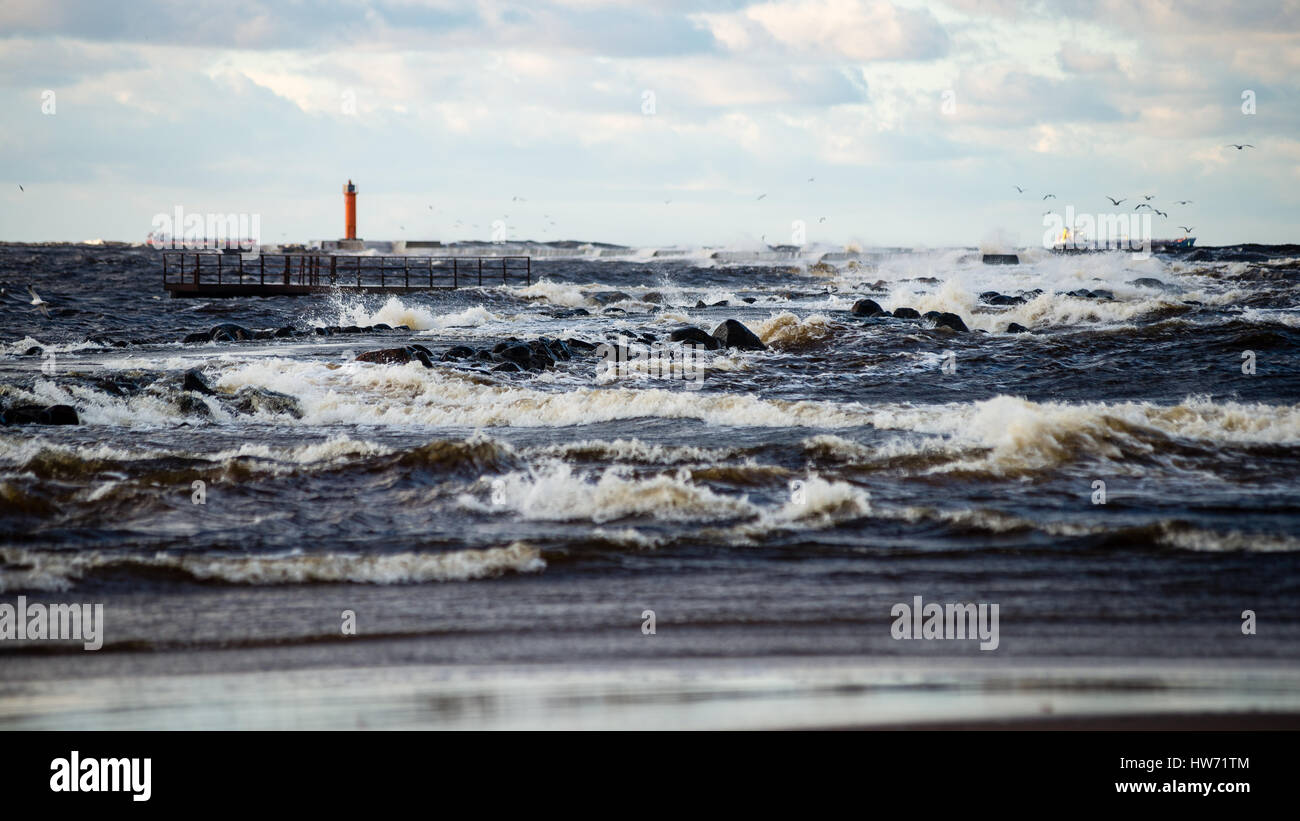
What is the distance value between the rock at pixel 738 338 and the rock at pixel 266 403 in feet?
33.6

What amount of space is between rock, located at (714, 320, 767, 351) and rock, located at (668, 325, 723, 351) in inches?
5.9

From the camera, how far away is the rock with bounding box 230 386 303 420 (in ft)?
47.4

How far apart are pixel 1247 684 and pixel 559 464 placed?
614cm

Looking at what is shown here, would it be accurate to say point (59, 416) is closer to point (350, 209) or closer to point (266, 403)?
point (266, 403)

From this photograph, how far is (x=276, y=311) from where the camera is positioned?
37.4m

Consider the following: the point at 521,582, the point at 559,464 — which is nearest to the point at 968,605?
the point at 521,582

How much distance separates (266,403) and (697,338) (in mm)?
10284

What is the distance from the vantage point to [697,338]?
23109mm

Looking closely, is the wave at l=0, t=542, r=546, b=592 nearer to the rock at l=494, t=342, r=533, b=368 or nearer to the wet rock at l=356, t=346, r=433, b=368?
the wet rock at l=356, t=346, r=433, b=368

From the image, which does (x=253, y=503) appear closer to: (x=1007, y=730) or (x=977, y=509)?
(x=977, y=509)

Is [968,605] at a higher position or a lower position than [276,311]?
lower

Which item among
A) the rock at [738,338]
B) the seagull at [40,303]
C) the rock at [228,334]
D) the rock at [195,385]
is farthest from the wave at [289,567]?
the seagull at [40,303]

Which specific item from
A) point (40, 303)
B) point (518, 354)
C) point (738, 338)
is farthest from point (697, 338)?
point (40, 303)
